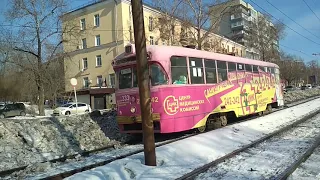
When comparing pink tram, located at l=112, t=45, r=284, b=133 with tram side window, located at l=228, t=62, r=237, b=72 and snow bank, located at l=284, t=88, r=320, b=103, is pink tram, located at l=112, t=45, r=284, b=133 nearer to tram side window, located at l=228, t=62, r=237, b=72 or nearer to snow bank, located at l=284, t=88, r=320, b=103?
tram side window, located at l=228, t=62, r=237, b=72

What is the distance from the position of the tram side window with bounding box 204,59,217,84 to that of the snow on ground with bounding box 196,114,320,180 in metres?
3.07

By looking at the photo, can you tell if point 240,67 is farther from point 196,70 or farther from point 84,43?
point 84,43

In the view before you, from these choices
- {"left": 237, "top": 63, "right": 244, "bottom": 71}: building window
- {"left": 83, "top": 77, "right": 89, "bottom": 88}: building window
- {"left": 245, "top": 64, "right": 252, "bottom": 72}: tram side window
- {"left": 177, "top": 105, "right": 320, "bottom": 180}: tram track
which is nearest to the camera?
{"left": 177, "top": 105, "right": 320, "bottom": 180}: tram track

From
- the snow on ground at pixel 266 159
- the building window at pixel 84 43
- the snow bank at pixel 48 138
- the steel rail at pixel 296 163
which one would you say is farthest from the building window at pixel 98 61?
the steel rail at pixel 296 163

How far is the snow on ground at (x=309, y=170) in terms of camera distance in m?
6.15

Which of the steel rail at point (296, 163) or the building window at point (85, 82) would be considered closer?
the steel rail at point (296, 163)

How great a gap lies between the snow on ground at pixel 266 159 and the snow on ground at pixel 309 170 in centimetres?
21

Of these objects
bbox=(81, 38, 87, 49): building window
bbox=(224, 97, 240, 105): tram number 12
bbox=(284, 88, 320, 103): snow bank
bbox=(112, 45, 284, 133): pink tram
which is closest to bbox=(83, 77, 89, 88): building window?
bbox=(81, 38, 87, 49): building window

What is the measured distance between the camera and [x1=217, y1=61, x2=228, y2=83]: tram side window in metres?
13.1

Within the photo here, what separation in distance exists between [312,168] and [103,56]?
142ft

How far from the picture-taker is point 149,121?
25.0 ft

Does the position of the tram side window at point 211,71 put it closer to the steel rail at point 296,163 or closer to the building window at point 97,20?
the steel rail at point 296,163

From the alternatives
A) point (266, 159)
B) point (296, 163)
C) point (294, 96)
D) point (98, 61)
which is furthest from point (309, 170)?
point (98, 61)

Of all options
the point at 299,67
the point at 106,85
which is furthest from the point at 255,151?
the point at 299,67
